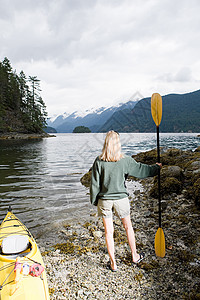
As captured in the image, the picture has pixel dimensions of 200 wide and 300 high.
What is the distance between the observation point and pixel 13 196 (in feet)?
31.2

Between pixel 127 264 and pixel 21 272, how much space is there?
6.87ft

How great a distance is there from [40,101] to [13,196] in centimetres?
8159

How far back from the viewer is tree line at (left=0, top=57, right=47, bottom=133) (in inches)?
2549

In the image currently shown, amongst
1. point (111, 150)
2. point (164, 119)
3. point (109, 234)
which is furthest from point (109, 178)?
point (164, 119)

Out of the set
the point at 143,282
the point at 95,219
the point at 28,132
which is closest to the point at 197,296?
the point at 143,282

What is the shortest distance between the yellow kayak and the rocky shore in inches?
24.9

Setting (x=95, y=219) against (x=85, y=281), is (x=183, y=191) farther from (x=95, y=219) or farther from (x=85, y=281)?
(x=85, y=281)

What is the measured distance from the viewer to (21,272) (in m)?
2.70

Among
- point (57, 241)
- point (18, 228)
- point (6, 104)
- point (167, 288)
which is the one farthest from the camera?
point (6, 104)

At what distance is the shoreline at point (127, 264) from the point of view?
3.17 m

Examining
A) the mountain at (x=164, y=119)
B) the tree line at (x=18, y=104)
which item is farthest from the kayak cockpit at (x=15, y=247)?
the tree line at (x=18, y=104)

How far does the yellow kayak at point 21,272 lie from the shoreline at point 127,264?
0.64m

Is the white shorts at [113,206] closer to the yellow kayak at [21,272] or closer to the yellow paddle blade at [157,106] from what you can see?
the yellow kayak at [21,272]

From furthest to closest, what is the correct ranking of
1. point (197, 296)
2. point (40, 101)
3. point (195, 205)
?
point (40, 101) → point (195, 205) → point (197, 296)
